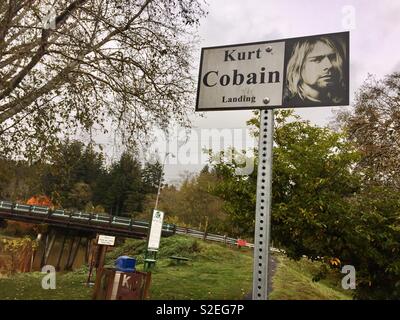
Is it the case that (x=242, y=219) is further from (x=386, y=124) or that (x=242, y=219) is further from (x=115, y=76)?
(x=386, y=124)

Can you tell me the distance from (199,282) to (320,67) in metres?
15.6

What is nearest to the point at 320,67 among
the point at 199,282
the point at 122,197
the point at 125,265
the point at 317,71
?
the point at 317,71

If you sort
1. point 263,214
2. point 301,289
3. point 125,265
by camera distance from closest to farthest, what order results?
point 263,214, point 125,265, point 301,289

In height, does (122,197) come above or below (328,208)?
above

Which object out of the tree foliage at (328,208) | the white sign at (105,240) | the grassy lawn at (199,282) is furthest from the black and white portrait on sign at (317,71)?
the white sign at (105,240)

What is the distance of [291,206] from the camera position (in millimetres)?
9047

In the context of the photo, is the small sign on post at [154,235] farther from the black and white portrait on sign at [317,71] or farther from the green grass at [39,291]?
the black and white portrait on sign at [317,71]

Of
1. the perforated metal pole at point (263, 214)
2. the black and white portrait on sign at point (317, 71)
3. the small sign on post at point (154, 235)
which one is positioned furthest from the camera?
the small sign on post at point (154, 235)

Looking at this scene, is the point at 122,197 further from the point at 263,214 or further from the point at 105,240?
the point at 263,214

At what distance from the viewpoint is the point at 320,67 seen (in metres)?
1.96

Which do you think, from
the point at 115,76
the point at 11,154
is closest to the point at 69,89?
the point at 115,76

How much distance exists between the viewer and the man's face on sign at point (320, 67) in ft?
6.31
